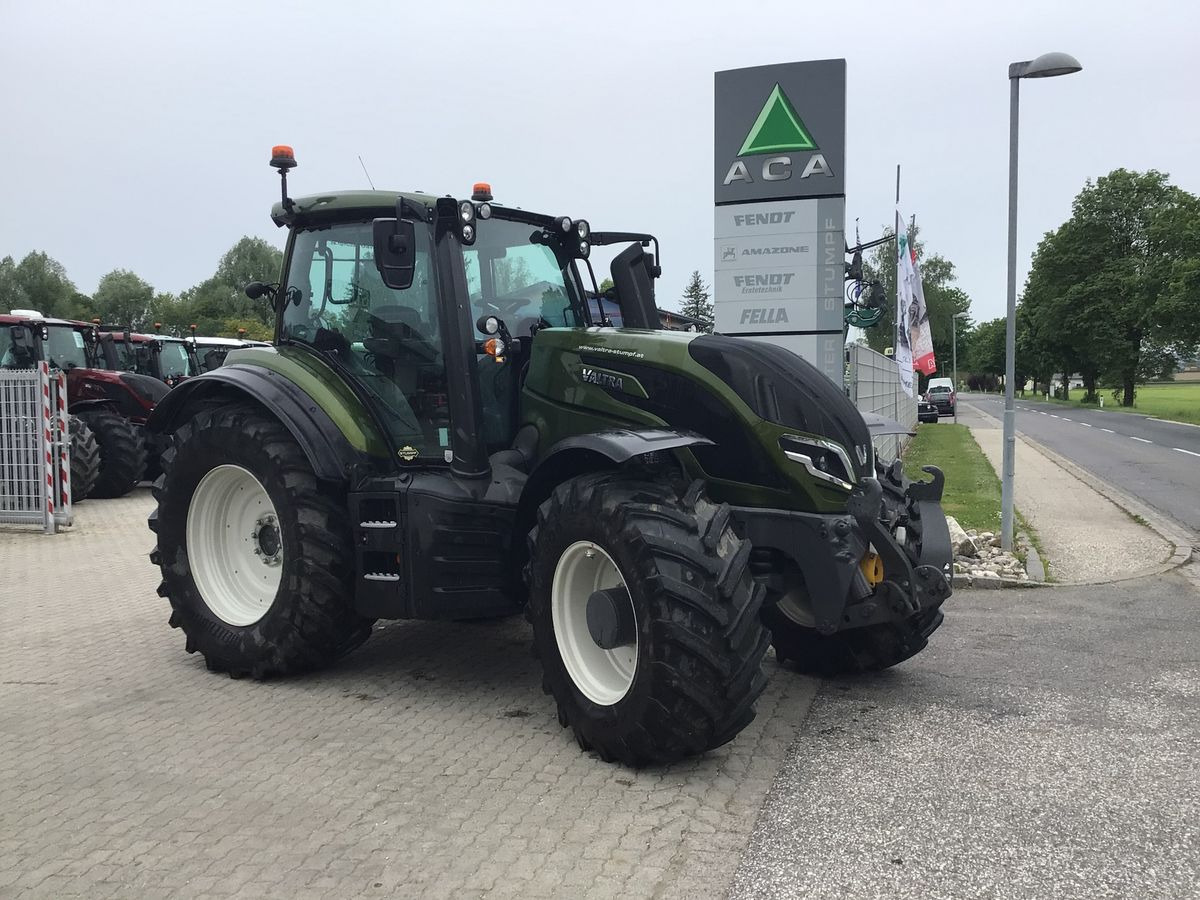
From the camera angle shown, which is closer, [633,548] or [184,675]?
[633,548]

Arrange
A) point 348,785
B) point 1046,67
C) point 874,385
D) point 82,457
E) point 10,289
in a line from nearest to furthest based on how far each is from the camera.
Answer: point 348,785, point 1046,67, point 82,457, point 874,385, point 10,289

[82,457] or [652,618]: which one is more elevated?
[652,618]

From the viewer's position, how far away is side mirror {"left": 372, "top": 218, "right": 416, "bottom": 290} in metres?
4.65

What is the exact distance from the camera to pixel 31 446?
39.4ft

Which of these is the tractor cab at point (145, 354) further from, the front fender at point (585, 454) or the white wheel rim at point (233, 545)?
the front fender at point (585, 454)

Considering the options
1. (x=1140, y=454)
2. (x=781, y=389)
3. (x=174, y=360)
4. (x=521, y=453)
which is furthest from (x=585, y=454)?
(x=1140, y=454)

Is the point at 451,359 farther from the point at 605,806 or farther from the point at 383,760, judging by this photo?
the point at 605,806

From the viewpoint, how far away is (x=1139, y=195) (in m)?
52.1

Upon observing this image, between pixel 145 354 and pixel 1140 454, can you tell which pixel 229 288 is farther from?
pixel 1140 454

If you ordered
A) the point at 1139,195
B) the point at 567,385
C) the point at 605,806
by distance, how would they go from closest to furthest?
the point at 605,806
the point at 567,385
the point at 1139,195

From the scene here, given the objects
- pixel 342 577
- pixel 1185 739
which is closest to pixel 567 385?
pixel 342 577

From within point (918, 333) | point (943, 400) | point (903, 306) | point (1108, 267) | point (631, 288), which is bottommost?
point (943, 400)

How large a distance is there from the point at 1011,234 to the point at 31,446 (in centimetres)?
1144

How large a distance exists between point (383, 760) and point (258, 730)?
81 cm
